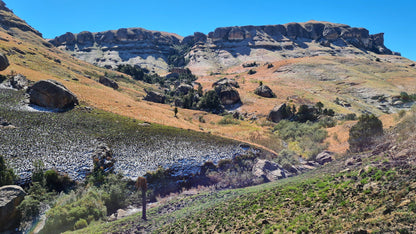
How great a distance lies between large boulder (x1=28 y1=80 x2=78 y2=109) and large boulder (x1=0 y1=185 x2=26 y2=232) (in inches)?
1006

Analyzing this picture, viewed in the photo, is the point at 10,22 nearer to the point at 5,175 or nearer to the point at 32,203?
the point at 5,175

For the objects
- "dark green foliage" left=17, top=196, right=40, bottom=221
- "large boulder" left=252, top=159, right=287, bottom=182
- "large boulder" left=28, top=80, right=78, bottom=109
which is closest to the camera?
"dark green foliage" left=17, top=196, right=40, bottom=221

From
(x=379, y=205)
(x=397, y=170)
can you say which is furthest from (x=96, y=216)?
(x=397, y=170)

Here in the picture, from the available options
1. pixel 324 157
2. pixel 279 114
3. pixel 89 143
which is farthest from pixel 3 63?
pixel 324 157

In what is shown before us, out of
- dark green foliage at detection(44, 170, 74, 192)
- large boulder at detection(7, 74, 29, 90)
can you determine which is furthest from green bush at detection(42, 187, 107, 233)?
large boulder at detection(7, 74, 29, 90)

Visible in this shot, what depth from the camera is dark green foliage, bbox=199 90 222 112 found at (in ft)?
232

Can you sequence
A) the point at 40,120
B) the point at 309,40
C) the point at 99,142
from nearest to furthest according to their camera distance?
the point at 99,142 < the point at 40,120 < the point at 309,40

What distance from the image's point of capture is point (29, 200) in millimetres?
20609

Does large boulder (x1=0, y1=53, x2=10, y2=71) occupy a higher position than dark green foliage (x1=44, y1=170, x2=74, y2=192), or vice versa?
large boulder (x1=0, y1=53, x2=10, y2=71)

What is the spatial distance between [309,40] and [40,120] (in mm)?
206811

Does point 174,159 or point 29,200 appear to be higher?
point 174,159

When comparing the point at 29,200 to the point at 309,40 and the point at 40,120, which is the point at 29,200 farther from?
the point at 309,40

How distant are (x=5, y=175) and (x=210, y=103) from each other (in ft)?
176

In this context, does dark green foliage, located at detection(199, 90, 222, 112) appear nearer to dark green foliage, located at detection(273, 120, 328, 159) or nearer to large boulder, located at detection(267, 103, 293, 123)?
large boulder, located at detection(267, 103, 293, 123)
